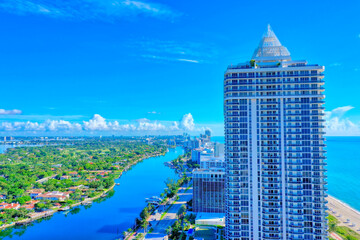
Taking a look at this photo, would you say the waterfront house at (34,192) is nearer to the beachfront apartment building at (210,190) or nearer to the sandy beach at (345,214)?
the beachfront apartment building at (210,190)

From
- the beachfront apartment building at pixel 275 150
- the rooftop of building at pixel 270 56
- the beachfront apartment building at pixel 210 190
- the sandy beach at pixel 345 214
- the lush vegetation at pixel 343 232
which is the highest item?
the rooftop of building at pixel 270 56

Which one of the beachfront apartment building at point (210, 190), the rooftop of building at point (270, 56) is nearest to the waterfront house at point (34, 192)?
the beachfront apartment building at point (210, 190)

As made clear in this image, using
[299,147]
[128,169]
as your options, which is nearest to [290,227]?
[299,147]

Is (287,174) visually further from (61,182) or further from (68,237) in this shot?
(61,182)

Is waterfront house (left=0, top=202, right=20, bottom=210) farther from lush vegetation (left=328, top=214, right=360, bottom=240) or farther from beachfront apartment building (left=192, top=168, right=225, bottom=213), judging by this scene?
lush vegetation (left=328, top=214, right=360, bottom=240)

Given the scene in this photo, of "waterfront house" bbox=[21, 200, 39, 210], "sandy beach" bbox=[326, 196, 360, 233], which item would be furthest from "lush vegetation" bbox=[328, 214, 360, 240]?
"waterfront house" bbox=[21, 200, 39, 210]
